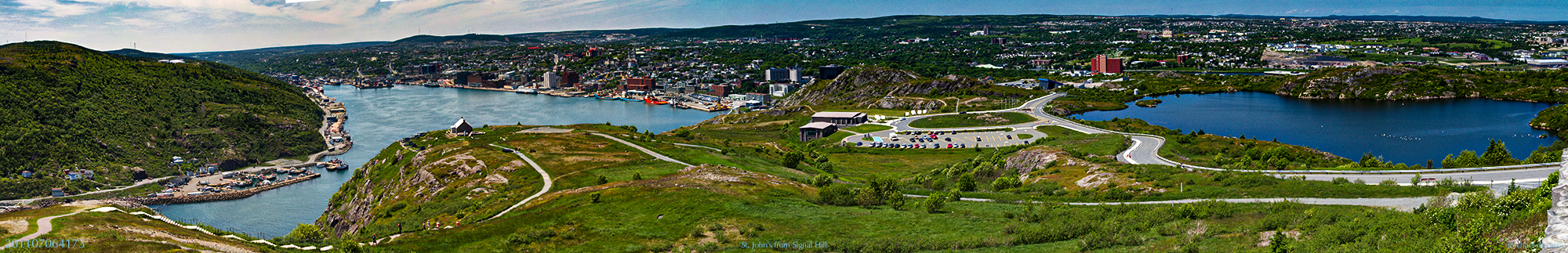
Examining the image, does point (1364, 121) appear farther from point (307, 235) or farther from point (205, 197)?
point (205, 197)

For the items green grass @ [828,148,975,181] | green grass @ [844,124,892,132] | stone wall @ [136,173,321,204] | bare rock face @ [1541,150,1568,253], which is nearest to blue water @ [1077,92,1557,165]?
green grass @ [844,124,892,132]

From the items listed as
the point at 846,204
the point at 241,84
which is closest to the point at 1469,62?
the point at 846,204

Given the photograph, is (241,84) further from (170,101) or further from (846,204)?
(846,204)

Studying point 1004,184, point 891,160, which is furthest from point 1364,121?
point 1004,184

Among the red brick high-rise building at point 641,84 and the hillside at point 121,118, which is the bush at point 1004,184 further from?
the red brick high-rise building at point 641,84

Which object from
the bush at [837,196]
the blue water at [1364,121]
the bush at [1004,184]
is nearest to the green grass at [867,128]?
the blue water at [1364,121]

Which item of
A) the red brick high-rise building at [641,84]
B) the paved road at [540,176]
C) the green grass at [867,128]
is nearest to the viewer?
the paved road at [540,176]
